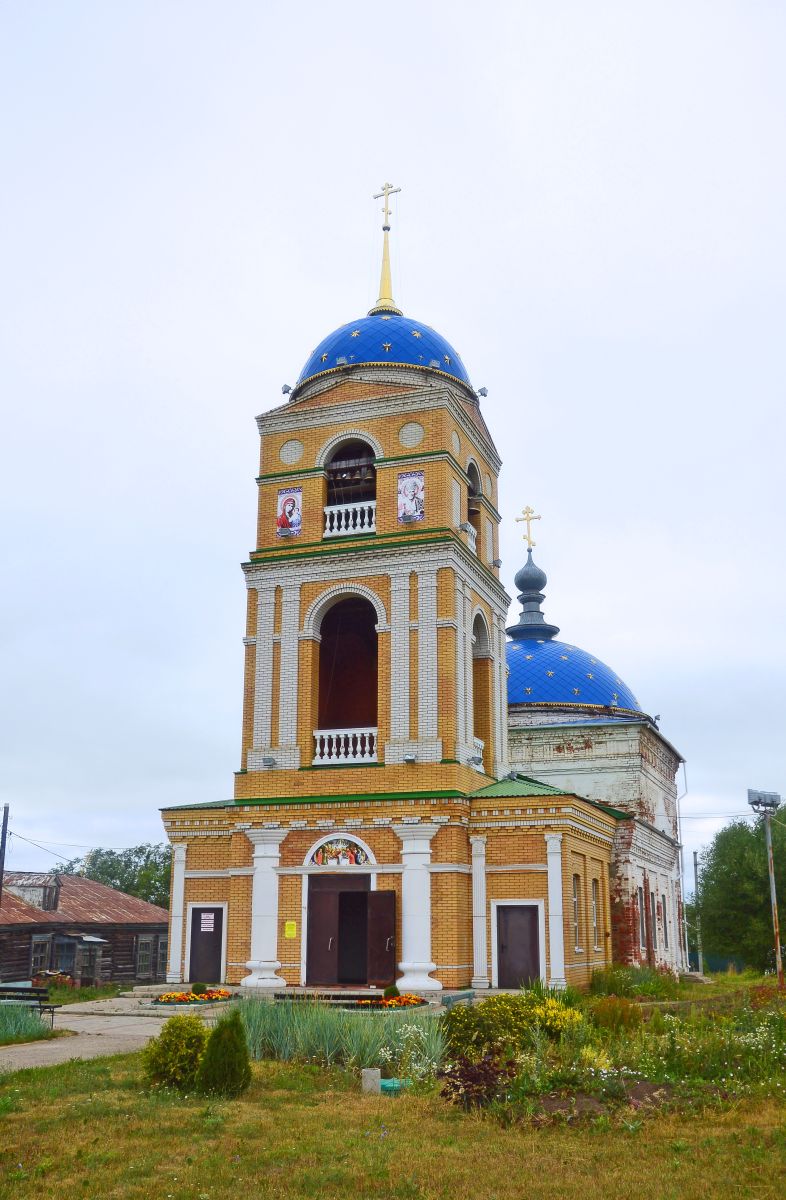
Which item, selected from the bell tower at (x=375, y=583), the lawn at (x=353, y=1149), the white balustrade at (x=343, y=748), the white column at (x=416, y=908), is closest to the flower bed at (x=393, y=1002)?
the white column at (x=416, y=908)

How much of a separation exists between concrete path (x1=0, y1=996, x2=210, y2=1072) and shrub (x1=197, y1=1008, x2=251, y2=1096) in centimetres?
292

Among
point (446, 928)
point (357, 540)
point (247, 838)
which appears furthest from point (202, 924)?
point (357, 540)

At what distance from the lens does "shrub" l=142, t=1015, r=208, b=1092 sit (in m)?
12.1

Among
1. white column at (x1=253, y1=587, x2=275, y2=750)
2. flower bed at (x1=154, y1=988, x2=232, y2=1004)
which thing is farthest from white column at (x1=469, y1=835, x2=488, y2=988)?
white column at (x1=253, y1=587, x2=275, y2=750)

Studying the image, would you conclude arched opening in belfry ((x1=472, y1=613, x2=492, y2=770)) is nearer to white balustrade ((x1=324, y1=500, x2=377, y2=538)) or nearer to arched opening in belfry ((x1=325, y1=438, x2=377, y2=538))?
white balustrade ((x1=324, y1=500, x2=377, y2=538))

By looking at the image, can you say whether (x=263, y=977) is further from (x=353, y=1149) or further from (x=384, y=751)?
(x=353, y=1149)

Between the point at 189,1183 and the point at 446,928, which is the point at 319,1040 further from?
the point at 446,928

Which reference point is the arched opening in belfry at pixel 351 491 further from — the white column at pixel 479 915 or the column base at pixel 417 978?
the column base at pixel 417 978

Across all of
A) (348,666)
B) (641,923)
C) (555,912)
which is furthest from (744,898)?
(555,912)

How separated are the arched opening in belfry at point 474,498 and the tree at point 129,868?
45.0 meters

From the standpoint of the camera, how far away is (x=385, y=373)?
2628 centimetres

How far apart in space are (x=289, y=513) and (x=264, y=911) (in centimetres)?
885

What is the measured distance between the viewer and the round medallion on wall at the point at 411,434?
25.2 m

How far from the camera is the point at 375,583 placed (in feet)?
80.9
